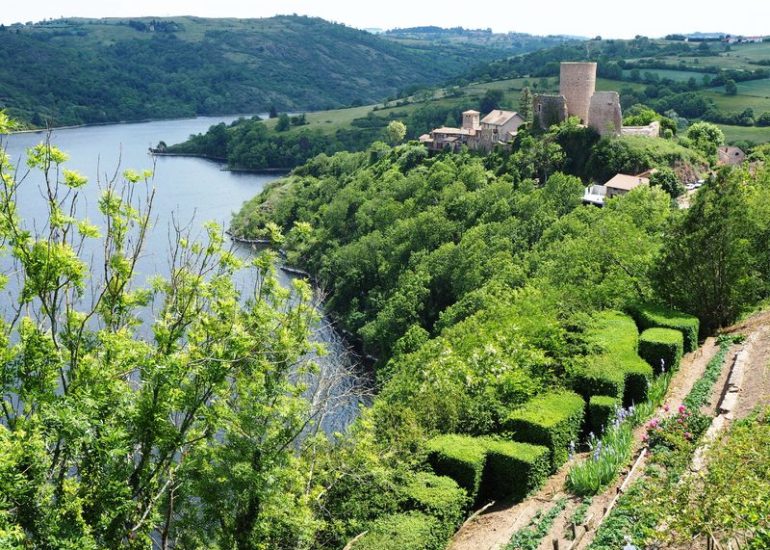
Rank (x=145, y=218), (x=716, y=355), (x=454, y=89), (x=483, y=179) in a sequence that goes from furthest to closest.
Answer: (x=454, y=89) → (x=483, y=179) → (x=716, y=355) → (x=145, y=218)

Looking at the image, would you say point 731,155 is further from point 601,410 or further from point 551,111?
point 601,410

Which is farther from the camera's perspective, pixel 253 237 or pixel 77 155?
pixel 77 155

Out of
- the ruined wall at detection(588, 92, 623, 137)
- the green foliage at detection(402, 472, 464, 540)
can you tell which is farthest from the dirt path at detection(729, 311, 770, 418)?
the ruined wall at detection(588, 92, 623, 137)

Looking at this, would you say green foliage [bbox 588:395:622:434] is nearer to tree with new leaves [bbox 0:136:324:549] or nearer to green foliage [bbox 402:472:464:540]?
green foliage [bbox 402:472:464:540]

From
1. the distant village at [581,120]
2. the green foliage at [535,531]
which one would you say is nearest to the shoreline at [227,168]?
the distant village at [581,120]

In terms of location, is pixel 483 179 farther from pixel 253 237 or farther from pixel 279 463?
pixel 279 463

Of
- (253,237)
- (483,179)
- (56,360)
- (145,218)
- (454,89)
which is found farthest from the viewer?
(454,89)

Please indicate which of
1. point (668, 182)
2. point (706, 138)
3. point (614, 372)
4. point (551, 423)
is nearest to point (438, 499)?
point (551, 423)

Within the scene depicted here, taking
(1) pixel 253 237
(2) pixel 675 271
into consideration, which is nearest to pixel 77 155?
(1) pixel 253 237
